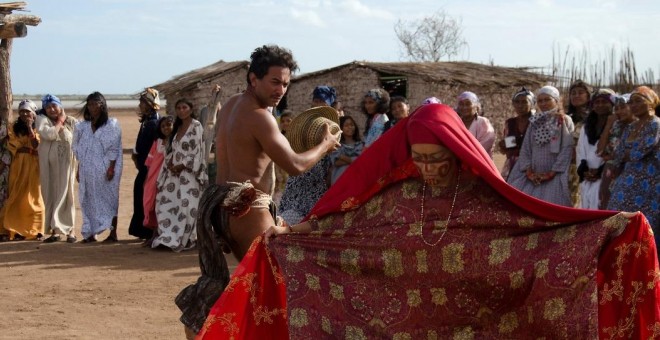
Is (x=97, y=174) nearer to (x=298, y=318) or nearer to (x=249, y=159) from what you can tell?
(x=249, y=159)

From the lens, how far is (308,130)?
20.9 ft

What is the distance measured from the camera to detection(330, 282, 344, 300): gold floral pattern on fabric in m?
5.21

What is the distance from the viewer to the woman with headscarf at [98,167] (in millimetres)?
12953

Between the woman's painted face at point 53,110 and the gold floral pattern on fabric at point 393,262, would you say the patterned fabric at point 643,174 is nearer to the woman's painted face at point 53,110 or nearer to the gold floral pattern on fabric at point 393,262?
the gold floral pattern on fabric at point 393,262

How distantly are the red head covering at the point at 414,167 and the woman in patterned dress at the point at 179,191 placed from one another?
6911mm

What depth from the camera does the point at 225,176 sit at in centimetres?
581

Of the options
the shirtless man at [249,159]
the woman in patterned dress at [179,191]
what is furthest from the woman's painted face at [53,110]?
the shirtless man at [249,159]

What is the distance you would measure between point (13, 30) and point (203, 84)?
11.7 m

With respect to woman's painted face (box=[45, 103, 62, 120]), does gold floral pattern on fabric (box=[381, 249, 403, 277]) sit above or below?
below

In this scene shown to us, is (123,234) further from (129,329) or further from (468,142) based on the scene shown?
(468,142)

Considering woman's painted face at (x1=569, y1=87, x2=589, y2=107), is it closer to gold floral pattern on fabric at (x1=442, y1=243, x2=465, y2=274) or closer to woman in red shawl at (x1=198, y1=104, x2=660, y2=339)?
woman in red shawl at (x1=198, y1=104, x2=660, y2=339)

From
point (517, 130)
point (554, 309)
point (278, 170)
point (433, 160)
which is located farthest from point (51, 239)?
point (554, 309)

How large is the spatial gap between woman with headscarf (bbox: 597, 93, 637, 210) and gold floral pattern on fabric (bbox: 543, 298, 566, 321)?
5152mm

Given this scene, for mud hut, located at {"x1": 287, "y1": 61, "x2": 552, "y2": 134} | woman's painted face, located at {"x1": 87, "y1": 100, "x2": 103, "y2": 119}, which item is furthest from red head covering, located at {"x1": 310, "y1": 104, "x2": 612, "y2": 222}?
mud hut, located at {"x1": 287, "y1": 61, "x2": 552, "y2": 134}
